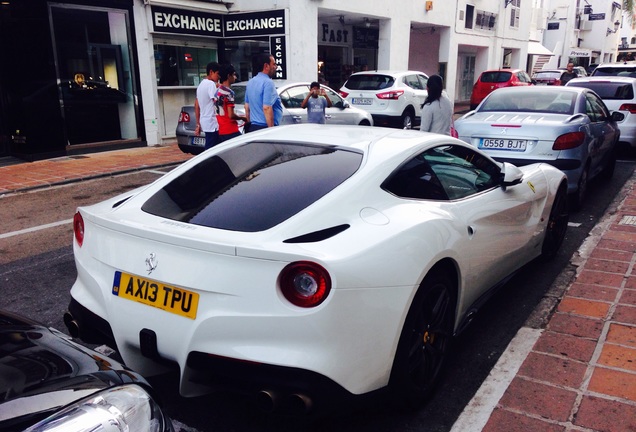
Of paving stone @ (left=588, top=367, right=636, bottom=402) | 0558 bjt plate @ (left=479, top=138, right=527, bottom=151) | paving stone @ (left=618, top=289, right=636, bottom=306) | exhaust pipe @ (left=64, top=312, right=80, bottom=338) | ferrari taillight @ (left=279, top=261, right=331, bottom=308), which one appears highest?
ferrari taillight @ (left=279, top=261, right=331, bottom=308)

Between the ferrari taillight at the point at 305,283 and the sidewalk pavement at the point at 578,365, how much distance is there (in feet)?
3.54

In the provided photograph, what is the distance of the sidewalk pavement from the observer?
2719mm

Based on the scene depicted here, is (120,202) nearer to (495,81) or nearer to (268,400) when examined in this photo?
(268,400)

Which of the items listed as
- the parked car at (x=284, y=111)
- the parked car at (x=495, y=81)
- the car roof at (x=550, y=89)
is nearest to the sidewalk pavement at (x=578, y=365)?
the car roof at (x=550, y=89)

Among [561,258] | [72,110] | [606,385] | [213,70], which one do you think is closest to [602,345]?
[606,385]

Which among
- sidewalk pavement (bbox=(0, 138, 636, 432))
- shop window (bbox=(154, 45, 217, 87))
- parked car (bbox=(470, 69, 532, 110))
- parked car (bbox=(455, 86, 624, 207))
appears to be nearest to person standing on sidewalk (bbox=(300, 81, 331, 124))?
parked car (bbox=(455, 86, 624, 207))

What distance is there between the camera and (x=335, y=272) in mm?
2250

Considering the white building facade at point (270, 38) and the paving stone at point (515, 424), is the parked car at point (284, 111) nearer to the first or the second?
the white building facade at point (270, 38)

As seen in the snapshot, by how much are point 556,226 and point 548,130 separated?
1697 millimetres

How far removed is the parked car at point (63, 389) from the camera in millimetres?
1555

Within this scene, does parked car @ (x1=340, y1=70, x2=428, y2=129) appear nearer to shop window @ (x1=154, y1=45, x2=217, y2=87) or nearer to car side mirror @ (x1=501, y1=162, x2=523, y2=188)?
shop window @ (x1=154, y1=45, x2=217, y2=87)

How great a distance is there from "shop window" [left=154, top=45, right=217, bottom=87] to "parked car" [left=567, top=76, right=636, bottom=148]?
9.05m

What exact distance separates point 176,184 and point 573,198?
17.0 feet

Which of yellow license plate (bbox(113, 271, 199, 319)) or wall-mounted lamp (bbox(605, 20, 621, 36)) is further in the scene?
wall-mounted lamp (bbox(605, 20, 621, 36))
